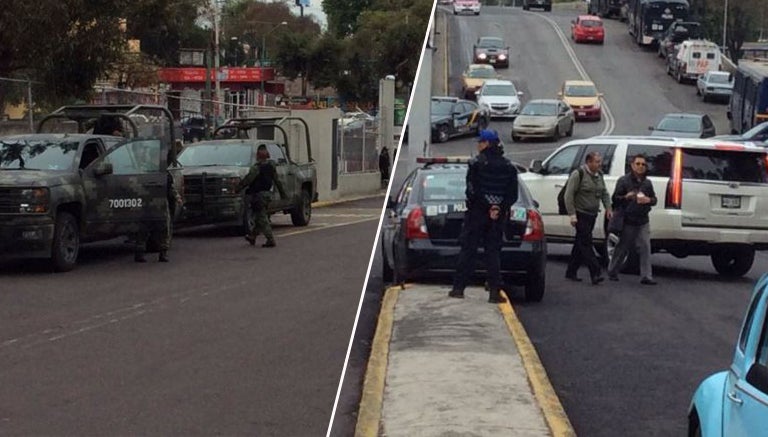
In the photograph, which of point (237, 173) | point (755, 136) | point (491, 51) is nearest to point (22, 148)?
point (237, 173)

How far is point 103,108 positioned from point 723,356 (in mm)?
2426

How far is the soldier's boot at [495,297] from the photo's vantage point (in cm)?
536

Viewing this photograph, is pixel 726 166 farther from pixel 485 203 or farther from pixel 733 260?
pixel 485 203

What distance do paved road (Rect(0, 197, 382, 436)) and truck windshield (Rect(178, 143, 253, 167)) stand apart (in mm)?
367

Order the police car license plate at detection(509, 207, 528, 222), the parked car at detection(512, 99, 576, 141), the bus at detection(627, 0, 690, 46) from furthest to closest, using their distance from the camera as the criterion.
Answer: the parked car at detection(512, 99, 576, 141)
the bus at detection(627, 0, 690, 46)
the police car license plate at detection(509, 207, 528, 222)

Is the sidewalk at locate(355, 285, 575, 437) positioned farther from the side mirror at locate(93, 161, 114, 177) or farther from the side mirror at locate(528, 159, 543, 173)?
the side mirror at locate(528, 159, 543, 173)

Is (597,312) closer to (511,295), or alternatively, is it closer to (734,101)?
(511,295)

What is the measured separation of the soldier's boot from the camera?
5361 millimetres

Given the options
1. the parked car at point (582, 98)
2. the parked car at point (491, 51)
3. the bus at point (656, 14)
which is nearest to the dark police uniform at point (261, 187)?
the parked car at point (491, 51)

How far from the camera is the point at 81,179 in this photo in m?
6.20

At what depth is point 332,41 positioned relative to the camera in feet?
Result: 9.76

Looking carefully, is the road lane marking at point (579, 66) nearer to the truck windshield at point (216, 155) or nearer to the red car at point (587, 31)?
the red car at point (587, 31)

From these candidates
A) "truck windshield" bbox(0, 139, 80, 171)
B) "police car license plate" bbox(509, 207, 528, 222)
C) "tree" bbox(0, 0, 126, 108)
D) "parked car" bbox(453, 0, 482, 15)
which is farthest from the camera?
"police car license plate" bbox(509, 207, 528, 222)

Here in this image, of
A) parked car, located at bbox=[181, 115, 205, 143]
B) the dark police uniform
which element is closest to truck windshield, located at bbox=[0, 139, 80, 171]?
parked car, located at bbox=[181, 115, 205, 143]
